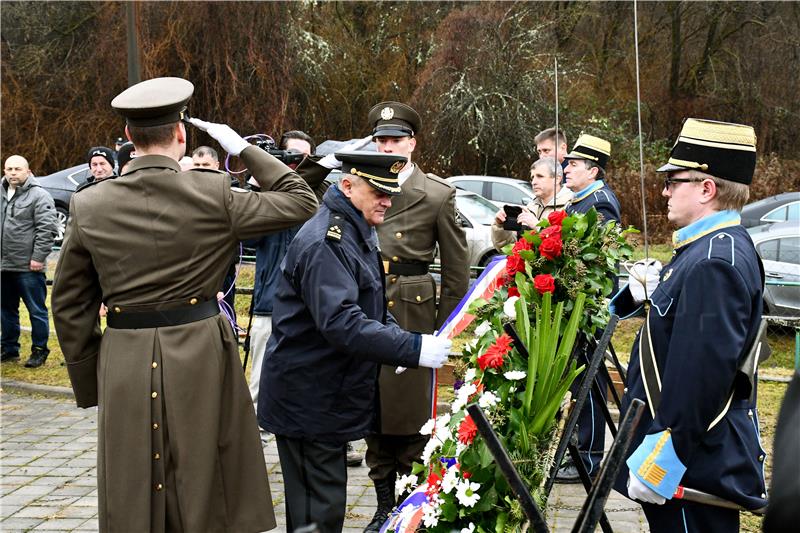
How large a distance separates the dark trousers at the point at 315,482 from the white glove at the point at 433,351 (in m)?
0.59

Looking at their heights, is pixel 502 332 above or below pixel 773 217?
above

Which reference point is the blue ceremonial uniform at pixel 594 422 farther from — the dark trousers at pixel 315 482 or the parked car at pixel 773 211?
the parked car at pixel 773 211

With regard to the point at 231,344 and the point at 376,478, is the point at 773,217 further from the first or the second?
the point at 231,344

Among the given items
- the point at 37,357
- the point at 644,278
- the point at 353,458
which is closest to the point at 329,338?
the point at 644,278

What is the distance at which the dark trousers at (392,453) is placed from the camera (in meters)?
5.29

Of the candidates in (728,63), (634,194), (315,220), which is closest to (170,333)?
(315,220)

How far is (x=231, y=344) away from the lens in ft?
12.5

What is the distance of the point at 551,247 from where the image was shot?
386cm

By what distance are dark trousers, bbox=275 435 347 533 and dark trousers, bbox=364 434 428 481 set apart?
3.83ft

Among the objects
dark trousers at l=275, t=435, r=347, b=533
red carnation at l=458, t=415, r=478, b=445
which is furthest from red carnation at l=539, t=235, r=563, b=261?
dark trousers at l=275, t=435, r=347, b=533

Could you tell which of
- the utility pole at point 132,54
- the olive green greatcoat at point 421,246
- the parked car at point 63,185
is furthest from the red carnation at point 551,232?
the parked car at point 63,185

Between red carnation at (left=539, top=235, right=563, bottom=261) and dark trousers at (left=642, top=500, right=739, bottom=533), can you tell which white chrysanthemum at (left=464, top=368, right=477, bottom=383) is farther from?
dark trousers at (left=642, top=500, right=739, bottom=533)

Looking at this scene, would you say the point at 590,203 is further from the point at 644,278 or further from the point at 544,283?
the point at 544,283

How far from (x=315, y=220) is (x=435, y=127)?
2222 cm
